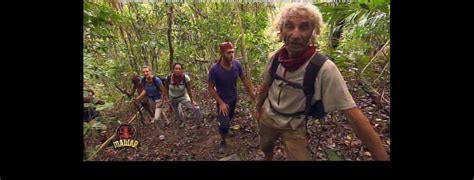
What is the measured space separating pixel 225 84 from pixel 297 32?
0.58 metres

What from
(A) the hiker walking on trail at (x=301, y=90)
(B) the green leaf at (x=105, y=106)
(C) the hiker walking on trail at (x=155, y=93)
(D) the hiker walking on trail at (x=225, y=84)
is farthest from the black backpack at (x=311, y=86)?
(B) the green leaf at (x=105, y=106)

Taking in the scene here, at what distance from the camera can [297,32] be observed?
267cm

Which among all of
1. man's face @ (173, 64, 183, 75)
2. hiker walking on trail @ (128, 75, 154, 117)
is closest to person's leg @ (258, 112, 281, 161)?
man's face @ (173, 64, 183, 75)

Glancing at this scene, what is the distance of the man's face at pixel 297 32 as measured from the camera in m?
2.67

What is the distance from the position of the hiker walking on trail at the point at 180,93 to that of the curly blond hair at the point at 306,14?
686mm

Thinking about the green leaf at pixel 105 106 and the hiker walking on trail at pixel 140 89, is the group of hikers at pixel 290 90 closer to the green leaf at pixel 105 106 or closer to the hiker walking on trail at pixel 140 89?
the hiker walking on trail at pixel 140 89

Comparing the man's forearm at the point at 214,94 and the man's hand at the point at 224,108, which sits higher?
the man's forearm at the point at 214,94

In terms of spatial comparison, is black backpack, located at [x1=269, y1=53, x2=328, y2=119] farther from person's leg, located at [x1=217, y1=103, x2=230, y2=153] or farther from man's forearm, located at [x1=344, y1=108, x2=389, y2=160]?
person's leg, located at [x1=217, y1=103, x2=230, y2=153]

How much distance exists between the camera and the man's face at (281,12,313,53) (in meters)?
2.67

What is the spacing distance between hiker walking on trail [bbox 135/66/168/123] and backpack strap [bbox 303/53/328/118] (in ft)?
3.07

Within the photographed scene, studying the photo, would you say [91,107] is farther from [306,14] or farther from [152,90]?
[306,14]
